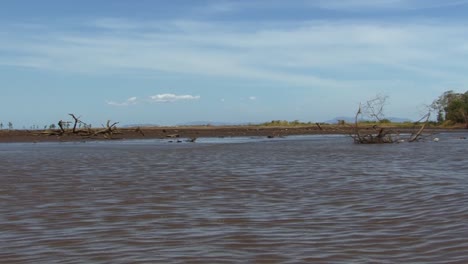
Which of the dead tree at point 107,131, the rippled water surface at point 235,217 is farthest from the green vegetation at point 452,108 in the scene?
the rippled water surface at point 235,217

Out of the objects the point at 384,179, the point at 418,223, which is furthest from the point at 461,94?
the point at 418,223

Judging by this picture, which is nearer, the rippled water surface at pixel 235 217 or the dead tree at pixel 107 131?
the rippled water surface at pixel 235 217

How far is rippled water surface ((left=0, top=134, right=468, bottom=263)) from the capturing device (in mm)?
6508

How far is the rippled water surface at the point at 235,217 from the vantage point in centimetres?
651

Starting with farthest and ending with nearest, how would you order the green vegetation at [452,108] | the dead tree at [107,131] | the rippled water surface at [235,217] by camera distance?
the green vegetation at [452,108] < the dead tree at [107,131] < the rippled water surface at [235,217]

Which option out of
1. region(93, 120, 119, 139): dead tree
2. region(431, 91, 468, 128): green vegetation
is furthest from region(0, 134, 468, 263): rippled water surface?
region(431, 91, 468, 128): green vegetation

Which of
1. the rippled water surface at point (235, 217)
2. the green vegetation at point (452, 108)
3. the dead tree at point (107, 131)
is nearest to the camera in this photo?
the rippled water surface at point (235, 217)

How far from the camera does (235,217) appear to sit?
8820 mm

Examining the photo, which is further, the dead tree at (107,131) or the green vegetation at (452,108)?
the green vegetation at (452,108)

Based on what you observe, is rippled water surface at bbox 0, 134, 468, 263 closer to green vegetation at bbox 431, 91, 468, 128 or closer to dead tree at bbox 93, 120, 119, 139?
dead tree at bbox 93, 120, 119, 139

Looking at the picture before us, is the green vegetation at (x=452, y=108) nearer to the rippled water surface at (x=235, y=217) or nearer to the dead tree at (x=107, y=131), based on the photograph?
the dead tree at (x=107, y=131)

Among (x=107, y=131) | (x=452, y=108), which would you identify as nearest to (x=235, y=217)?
(x=107, y=131)

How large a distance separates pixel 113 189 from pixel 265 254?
6706 mm

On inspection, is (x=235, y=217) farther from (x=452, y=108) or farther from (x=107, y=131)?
(x=452, y=108)
